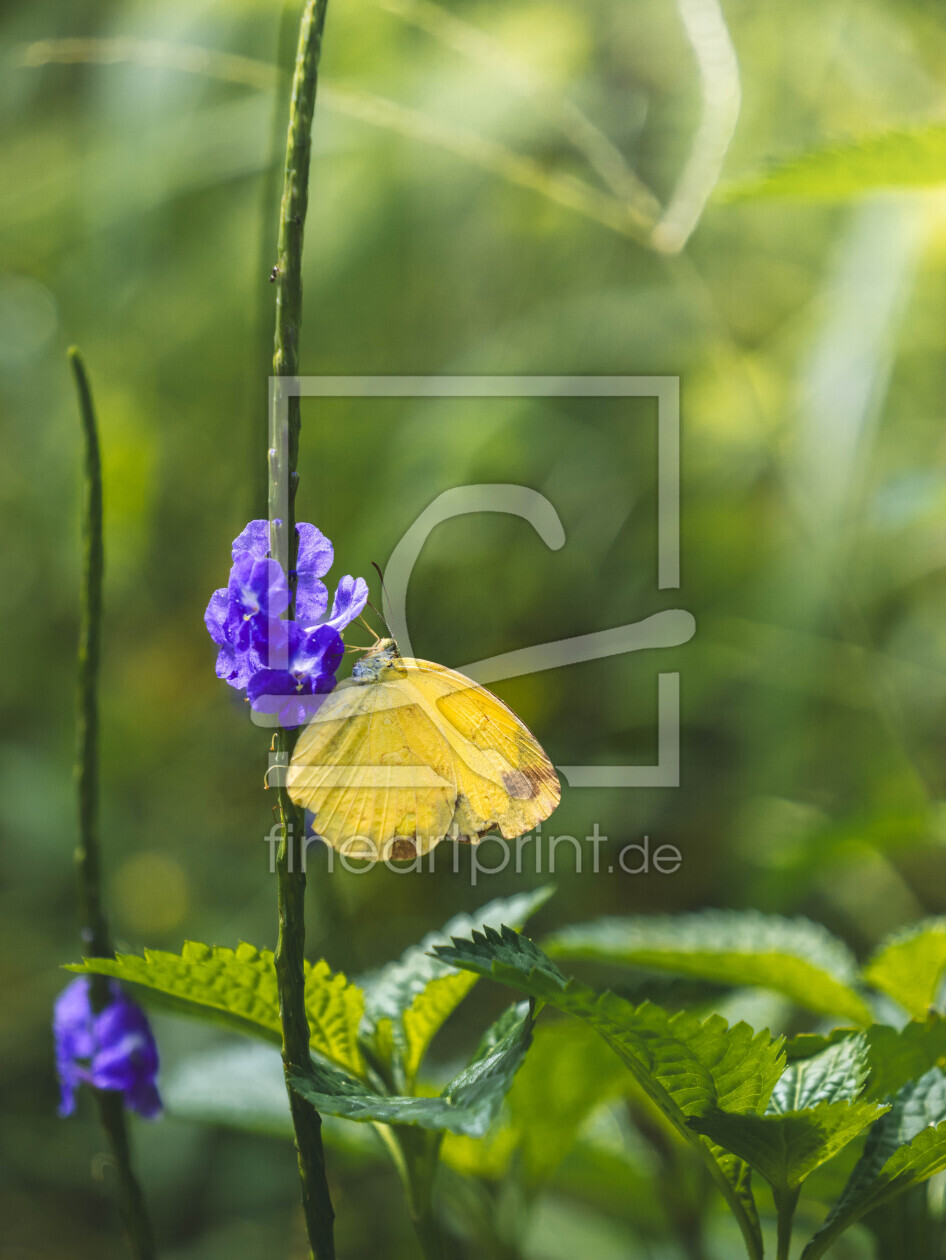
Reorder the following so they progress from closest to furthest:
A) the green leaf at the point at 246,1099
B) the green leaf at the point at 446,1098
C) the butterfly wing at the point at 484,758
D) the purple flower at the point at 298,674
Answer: the green leaf at the point at 446,1098 < the purple flower at the point at 298,674 < the butterfly wing at the point at 484,758 < the green leaf at the point at 246,1099

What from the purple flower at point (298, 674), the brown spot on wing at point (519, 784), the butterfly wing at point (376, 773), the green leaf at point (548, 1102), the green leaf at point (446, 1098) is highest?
the purple flower at point (298, 674)

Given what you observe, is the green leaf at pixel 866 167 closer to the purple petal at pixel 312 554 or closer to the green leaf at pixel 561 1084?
the purple petal at pixel 312 554

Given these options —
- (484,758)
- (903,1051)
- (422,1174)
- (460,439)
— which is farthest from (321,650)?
(460,439)

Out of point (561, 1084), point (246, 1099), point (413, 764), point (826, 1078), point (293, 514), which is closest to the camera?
point (293, 514)

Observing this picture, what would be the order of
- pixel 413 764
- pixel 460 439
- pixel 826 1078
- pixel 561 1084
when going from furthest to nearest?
pixel 460 439
pixel 561 1084
pixel 413 764
pixel 826 1078

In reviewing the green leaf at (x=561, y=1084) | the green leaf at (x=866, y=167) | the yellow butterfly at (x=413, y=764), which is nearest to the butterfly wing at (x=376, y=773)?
the yellow butterfly at (x=413, y=764)

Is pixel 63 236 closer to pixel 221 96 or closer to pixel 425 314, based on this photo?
pixel 221 96

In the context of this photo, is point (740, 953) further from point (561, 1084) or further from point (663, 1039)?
point (663, 1039)
